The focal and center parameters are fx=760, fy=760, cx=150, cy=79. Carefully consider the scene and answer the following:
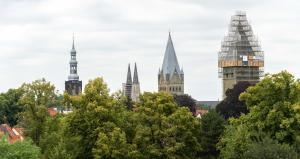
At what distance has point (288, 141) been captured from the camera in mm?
50000

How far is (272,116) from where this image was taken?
4994 cm

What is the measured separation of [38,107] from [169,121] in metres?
9.21

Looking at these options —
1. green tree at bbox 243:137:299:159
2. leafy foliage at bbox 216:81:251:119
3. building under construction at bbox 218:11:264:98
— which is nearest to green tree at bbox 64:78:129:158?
green tree at bbox 243:137:299:159

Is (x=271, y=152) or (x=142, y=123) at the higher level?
(x=142, y=123)

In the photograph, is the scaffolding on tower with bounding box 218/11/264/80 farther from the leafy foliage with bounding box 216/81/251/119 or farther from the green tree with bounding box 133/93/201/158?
the green tree with bounding box 133/93/201/158

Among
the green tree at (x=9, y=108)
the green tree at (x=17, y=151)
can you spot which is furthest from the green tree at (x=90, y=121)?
the green tree at (x=9, y=108)

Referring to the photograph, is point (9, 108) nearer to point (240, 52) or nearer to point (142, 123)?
point (142, 123)

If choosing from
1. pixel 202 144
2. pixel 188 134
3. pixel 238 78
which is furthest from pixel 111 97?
pixel 238 78

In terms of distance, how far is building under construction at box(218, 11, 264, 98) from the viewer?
165750 mm

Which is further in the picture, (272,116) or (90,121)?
(90,121)

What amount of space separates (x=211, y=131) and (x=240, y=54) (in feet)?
352

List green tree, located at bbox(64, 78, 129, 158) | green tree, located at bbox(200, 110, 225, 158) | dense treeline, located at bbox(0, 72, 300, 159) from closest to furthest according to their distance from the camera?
1. dense treeline, located at bbox(0, 72, 300, 159)
2. green tree, located at bbox(64, 78, 129, 158)
3. green tree, located at bbox(200, 110, 225, 158)

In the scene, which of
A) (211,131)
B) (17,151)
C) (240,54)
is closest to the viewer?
(17,151)

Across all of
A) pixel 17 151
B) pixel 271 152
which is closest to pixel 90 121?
pixel 17 151
